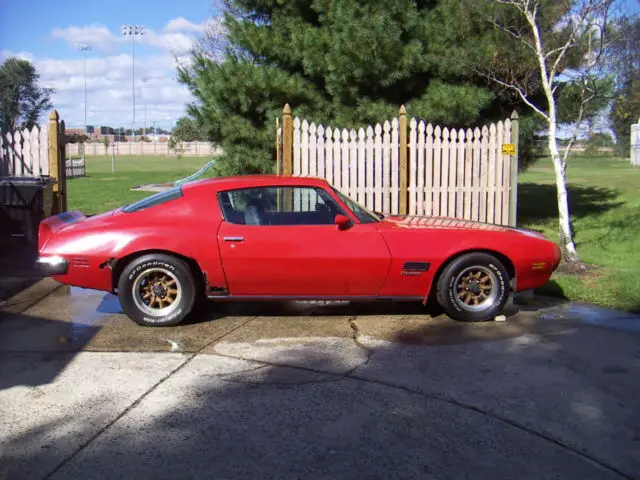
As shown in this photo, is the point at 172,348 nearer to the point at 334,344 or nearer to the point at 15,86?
the point at 334,344

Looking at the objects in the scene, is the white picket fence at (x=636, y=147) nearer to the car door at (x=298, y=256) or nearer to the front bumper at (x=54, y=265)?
the car door at (x=298, y=256)

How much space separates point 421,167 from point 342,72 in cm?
258

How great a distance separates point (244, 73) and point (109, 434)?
9.47 m

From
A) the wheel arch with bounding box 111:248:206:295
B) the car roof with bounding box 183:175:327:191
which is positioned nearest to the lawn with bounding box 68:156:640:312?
the car roof with bounding box 183:175:327:191

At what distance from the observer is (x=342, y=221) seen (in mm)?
6121

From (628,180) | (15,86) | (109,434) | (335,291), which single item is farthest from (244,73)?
(15,86)

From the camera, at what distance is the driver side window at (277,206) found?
6.25m

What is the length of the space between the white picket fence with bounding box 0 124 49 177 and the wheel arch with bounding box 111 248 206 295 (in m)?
5.79

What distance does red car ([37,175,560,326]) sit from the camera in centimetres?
608

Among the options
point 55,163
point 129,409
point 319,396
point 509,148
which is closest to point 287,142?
point 509,148

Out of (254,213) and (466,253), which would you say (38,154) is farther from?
(466,253)

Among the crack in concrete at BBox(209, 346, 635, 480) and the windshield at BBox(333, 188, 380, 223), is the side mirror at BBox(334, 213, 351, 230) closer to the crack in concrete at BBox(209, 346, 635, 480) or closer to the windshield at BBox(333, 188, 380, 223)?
the windshield at BBox(333, 188, 380, 223)

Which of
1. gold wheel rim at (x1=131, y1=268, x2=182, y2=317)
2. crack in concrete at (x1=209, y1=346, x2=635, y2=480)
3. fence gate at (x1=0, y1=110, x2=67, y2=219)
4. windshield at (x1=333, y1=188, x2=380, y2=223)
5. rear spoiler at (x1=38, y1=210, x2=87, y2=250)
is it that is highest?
fence gate at (x1=0, y1=110, x2=67, y2=219)

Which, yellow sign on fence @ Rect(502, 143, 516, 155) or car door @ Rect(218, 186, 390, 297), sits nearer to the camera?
Result: car door @ Rect(218, 186, 390, 297)
